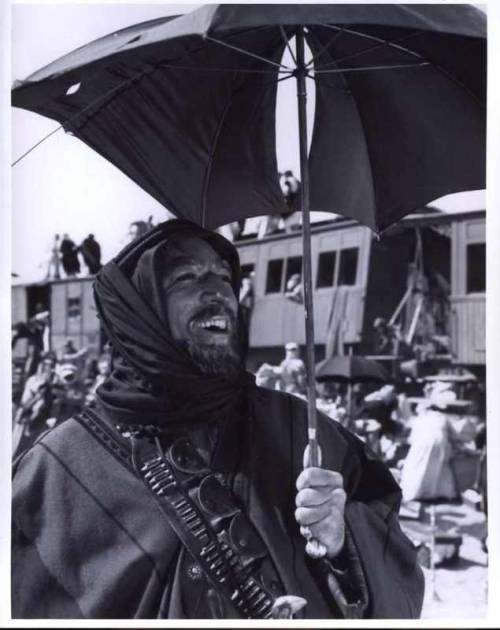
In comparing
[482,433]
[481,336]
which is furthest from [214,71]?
[482,433]

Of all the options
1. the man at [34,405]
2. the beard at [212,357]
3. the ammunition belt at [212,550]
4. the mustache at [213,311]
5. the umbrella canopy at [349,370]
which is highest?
the mustache at [213,311]

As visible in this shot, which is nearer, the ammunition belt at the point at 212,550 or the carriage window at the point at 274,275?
the ammunition belt at the point at 212,550

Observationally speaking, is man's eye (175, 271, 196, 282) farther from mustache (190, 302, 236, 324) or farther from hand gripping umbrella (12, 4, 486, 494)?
hand gripping umbrella (12, 4, 486, 494)

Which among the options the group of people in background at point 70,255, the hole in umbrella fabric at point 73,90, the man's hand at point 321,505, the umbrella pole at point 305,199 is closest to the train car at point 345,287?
the group of people in background at point 70,255

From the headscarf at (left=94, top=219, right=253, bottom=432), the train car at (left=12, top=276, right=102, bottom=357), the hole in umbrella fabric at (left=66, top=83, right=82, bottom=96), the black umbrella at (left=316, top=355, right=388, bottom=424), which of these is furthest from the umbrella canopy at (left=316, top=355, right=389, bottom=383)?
the hole in umbrella fabric at (left=66, top=83, right=82, bottom=96)

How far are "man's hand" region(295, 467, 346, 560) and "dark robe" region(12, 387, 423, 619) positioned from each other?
18 cm

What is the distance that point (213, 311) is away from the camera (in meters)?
3.49

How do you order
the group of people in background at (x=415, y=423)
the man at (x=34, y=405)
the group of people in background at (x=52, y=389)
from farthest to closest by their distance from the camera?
the group of people in background at (x=415, y=423)
the group of people in background at (x=52, y=389)
the man at (x=34, y=405)

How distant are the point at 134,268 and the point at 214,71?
37.0 inches

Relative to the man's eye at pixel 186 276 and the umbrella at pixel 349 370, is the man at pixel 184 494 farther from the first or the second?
the umbrella at pixel 349 370

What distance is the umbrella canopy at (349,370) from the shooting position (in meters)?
4.68

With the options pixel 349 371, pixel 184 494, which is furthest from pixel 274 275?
pixel 184 494

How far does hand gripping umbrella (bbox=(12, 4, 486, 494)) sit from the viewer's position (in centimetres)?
306
